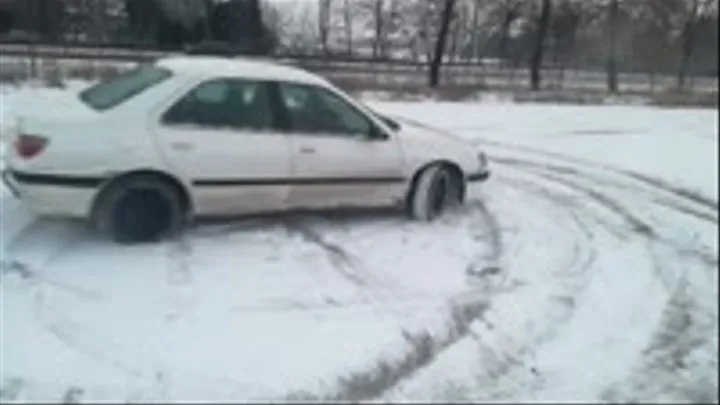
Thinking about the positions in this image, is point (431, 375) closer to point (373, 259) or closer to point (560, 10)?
point (373, 259)

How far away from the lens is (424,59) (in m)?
38.3

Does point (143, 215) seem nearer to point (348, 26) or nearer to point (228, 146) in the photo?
point (228, 146)

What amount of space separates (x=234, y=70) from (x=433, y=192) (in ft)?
6.97

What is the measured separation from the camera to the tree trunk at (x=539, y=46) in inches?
1110

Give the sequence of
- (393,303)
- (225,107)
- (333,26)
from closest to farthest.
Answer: (393,303) → (225,107) → (333,26)

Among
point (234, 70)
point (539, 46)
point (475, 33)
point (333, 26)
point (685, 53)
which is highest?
point (333, 26)

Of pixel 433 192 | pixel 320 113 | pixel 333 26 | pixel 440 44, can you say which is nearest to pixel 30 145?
pixel 320 113

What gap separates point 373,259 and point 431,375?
220cm

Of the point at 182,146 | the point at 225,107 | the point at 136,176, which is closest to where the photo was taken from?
the point at 136,176

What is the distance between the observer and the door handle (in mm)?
7404

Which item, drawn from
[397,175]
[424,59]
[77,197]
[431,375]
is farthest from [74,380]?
[424,59]

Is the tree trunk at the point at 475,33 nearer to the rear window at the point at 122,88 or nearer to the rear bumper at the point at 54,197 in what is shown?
the rear window at the point at 122,88

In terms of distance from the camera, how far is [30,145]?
23.2 ft

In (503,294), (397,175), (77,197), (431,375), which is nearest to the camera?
(431,375)
